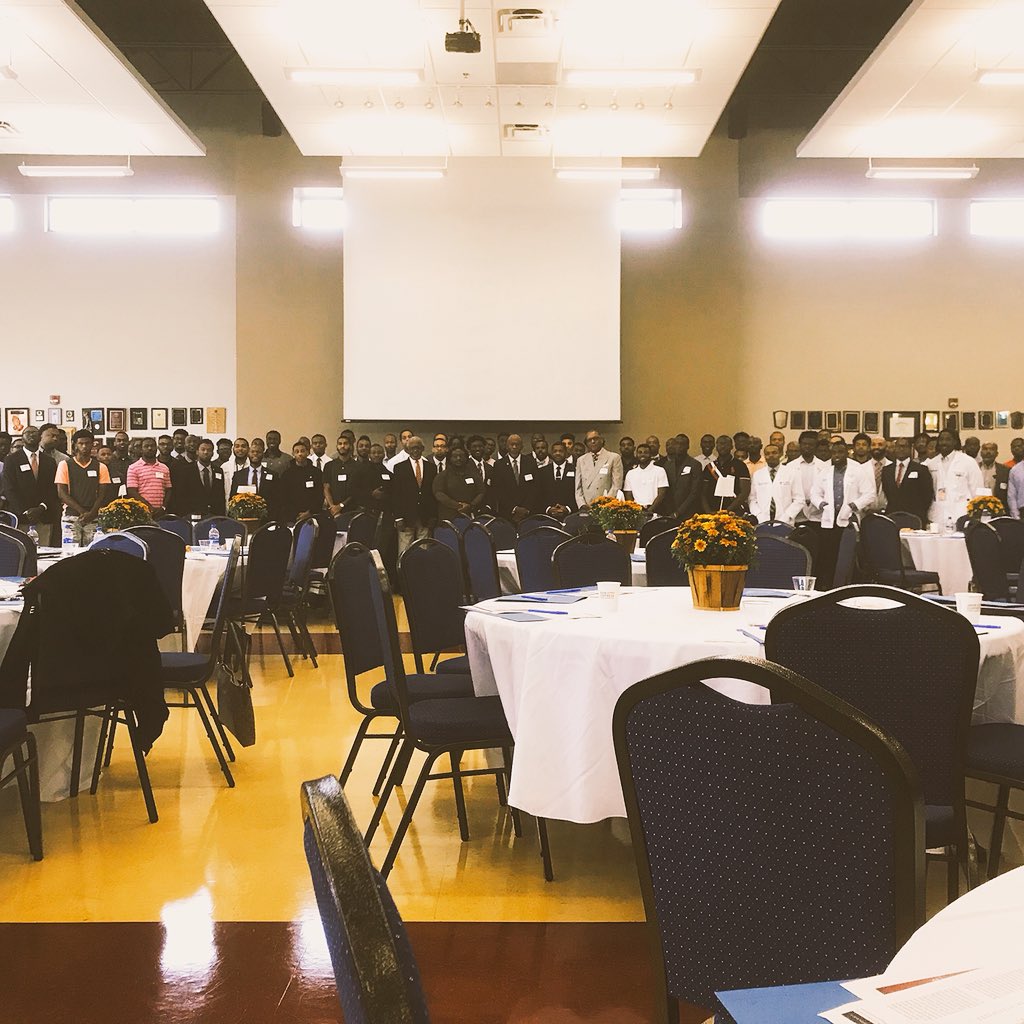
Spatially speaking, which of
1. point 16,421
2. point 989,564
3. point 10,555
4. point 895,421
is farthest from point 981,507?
point 16,421

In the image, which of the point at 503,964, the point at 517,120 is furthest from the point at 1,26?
the point at 503,964

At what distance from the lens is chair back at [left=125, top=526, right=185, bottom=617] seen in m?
5.53

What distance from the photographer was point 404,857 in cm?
368

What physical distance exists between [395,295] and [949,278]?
7.97 m

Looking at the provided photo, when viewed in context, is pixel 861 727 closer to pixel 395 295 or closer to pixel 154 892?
pixel 154 892

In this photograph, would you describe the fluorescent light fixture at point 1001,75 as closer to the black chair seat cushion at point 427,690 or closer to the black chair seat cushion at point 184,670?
the black chair seat cushion at point 427,690

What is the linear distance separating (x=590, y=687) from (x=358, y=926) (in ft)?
8.22

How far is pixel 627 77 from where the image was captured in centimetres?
966

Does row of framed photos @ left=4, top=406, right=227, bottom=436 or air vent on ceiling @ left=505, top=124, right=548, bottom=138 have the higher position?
air vent on ceiling @ left=505, top=124, right=548, bottom=138

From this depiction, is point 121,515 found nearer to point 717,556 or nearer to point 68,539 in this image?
point 68,539

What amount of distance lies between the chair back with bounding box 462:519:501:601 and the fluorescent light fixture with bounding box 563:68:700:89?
523 centimetres

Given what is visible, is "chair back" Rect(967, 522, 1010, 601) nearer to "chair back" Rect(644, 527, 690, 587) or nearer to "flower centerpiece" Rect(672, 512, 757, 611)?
"chair back" Rect(644, 527, 690, 587)

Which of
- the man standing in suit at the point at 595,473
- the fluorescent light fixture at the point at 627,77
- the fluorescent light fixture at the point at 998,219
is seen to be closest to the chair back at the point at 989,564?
the fluorescent light fixture at the point at 627,77

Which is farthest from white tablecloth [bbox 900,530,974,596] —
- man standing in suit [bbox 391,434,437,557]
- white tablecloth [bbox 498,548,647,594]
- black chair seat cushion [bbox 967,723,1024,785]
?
black chair seat cushion [bbox 967,723,1024,785]
